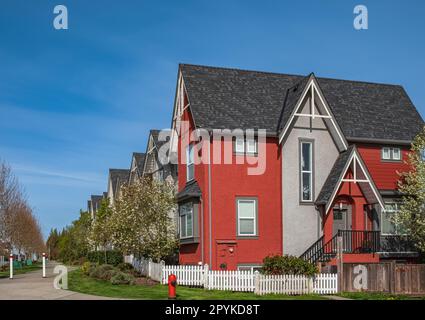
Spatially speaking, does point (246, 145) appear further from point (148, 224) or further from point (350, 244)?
point (350, 244)

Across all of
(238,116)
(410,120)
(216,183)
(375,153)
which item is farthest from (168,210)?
(410,120)

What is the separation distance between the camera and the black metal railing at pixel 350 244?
31.9 meters

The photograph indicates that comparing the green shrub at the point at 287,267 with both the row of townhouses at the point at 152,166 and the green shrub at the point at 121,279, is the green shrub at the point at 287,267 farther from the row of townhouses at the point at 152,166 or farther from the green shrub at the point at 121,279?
the row of townhouses at the point at 152,166

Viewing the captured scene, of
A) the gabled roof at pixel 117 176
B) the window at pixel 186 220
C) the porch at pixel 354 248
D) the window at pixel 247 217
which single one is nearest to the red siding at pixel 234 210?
the window at pixel 247 217

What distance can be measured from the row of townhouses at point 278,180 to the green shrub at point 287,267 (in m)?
3.19

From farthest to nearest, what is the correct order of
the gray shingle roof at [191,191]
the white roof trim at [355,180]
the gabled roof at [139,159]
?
the gabled roof at [139,159], the gray shingle roof at [191,191], the white roof trim at [355,180]

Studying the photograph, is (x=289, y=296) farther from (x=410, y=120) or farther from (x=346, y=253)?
(x=410, y=120)

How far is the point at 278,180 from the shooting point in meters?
33.3

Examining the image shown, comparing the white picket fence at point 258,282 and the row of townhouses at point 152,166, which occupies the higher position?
the row of townhouses at point 152,166

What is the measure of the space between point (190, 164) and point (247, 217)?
205 inches

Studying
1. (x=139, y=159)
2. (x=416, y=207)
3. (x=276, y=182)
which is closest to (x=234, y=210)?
(x=276, y=182)

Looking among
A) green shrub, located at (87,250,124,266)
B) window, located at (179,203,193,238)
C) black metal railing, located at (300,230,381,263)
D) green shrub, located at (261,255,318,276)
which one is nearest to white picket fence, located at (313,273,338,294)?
green shrub, located at (261,255,318,276)

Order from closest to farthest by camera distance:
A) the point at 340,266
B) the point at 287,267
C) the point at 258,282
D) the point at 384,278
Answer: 1. the point at 258,282
2. the point at 287,267
3. the point at 340,266
4. the point at 384,278

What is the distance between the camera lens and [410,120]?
38781 mm
